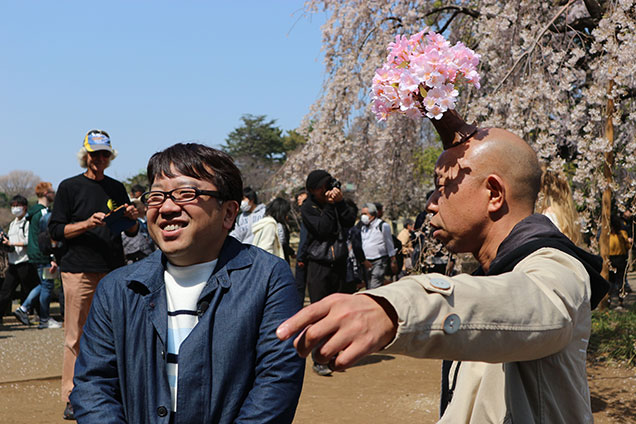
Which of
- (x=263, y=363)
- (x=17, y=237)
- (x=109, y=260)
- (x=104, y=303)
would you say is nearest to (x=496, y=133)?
(x=263, y=363)

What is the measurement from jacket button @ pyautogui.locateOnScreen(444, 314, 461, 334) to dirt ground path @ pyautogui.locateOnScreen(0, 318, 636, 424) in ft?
14.3

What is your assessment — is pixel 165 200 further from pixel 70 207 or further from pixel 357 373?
pixel 357 373

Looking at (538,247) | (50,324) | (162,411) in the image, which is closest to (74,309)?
(162,411)

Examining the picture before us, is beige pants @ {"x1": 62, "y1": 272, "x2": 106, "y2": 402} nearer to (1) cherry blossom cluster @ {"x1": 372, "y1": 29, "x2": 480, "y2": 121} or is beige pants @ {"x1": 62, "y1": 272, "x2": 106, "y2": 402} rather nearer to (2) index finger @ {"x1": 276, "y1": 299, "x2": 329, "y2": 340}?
(1) cherry blossom cluster @ {"x1": 372, "y1": 29, "x2": 480, "y2": 121}

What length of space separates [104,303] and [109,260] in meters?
2.51

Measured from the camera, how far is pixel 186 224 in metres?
2.37

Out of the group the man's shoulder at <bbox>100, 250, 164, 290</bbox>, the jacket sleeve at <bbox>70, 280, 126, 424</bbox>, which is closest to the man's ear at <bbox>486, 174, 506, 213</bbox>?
the man's shoulder at <bbox>100, 250, 164, 290</bbox>

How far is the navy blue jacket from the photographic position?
2199 millimetres

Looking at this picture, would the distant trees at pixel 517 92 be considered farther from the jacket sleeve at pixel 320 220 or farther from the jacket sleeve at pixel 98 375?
the jacket sleeve at pixel 98 375

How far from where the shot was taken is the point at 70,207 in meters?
4.72

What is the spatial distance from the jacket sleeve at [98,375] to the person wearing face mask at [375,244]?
6.81 metres

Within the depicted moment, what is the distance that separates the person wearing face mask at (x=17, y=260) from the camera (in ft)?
31.1

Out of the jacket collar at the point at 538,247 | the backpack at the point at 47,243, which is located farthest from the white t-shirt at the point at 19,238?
the jacket collar at the point at 538,247

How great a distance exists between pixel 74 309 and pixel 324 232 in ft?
8.78
